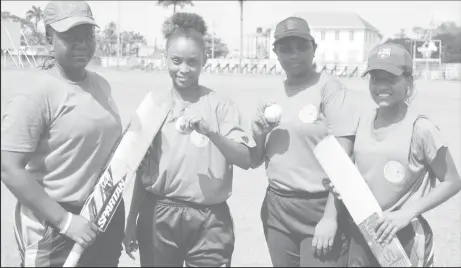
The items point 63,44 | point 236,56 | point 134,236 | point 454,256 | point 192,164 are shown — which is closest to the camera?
point 63,44

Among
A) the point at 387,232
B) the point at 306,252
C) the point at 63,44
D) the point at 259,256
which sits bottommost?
the point at 259,256

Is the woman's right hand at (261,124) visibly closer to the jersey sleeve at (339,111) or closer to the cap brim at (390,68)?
the jersey sleeve at (339,111)

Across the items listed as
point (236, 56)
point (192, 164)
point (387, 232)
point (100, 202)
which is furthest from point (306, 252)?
point (236, 56)

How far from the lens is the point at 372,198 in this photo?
116 inches

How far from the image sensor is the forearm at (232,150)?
2992mm

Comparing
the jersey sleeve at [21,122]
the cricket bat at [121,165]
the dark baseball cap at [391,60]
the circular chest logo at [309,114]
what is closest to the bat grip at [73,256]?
the cricket bat at [121,165]

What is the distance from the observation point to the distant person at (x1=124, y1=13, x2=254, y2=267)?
311 centimetres

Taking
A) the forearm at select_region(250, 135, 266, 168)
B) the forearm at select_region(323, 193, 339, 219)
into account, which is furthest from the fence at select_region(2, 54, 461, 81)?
the forearm at select_region(323, 193, 339, 219)

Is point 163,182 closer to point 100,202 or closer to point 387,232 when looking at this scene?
point 100,202

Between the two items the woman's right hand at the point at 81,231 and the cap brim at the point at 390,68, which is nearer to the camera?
the woman's right hand at the point at 81,231

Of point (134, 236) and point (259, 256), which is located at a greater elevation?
point (134, 236)

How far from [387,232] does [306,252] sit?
1.81ft

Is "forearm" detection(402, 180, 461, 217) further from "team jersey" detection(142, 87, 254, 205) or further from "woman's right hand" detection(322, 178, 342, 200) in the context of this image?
"team jersey" detection(142, 87, 254, 205)

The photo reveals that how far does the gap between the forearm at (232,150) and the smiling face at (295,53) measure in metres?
0.57
